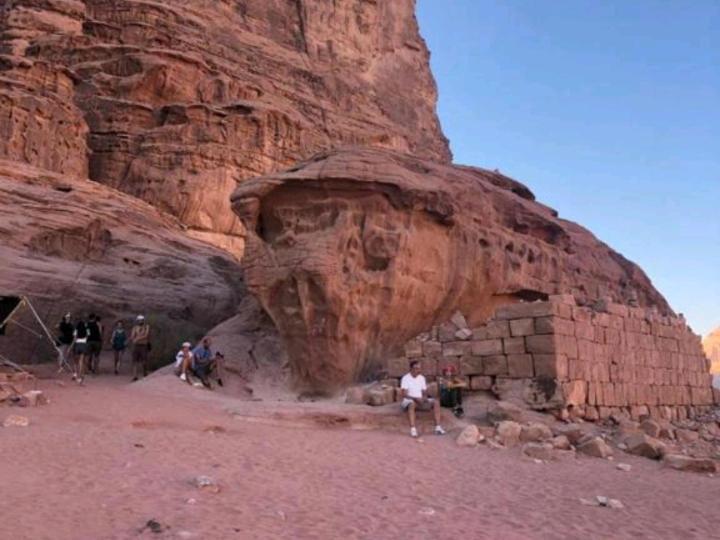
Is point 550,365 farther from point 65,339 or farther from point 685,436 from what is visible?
point 65,339

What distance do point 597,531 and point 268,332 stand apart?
469 inches

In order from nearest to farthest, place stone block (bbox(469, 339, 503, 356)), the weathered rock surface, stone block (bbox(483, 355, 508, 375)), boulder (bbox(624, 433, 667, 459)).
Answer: boulder (bbox(624, 433, 667, 459)), stone block (bbox(483, 355, 508, 375)), stone block (bbox(469, 339, 503, 356)), the weathered rock surface

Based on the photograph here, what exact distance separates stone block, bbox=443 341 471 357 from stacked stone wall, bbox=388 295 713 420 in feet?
0.07

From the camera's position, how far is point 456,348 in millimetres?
12758

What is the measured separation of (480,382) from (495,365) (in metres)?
0.48

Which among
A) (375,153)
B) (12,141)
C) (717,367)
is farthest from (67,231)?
(717,367)

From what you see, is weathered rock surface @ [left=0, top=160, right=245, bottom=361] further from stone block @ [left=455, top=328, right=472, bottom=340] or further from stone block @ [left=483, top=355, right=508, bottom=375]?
stone block @ [left=483, top=355, right=508, bottom=375]

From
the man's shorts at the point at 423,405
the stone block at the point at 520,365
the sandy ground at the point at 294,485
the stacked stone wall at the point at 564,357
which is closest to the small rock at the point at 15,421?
the sandy ground at the point at 294,485

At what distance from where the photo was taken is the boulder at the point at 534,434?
32.7 ft

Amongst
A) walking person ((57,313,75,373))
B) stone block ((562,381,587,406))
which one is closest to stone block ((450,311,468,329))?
stone block ((562,381,587,406))

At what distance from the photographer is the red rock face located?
3491cm

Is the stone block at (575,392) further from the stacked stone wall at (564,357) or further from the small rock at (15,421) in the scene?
the small rock at (15,421)

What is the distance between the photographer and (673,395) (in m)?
15.4

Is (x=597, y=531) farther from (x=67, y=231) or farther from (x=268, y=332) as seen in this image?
(x=67, y=231)
